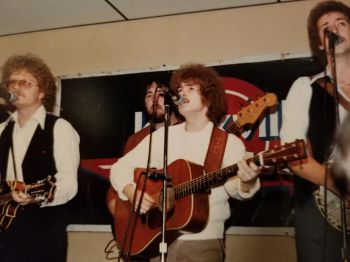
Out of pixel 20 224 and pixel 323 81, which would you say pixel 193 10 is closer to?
pixel 323 81

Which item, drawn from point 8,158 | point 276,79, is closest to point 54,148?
point 8,158

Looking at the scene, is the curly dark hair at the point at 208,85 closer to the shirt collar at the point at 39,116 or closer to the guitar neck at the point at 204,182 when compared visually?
the guitar neck at the point at 204,182

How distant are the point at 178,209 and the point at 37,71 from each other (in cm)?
159

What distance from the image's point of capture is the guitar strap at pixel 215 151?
103 inches

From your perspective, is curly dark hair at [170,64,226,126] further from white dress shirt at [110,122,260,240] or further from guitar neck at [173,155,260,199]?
guitar neck at [173,155,260,199]

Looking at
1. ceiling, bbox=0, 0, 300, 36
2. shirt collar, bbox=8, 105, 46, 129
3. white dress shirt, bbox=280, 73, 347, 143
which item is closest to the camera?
white dress shirt, bbox=280, 73, 347, 143

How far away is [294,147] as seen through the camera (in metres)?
2.19

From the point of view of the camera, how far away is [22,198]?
9.88 ft

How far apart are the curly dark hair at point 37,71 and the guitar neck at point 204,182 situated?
130 centimetres

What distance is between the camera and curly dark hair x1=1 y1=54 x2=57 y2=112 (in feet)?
10.9

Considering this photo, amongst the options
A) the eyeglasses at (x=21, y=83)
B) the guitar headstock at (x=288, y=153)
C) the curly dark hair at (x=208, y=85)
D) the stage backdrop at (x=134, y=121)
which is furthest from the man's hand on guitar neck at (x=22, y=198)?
the guitar headstock at (x=288, y=153)

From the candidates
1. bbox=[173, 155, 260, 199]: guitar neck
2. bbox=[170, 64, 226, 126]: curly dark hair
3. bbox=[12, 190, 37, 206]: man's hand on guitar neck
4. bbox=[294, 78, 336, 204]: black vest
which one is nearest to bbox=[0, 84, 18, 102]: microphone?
bbox=[12, 190, 37, 206]: man's hand on guitar neck

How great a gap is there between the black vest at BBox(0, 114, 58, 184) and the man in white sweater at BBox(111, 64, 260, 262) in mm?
480

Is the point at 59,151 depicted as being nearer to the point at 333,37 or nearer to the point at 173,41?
the point at 173,41
